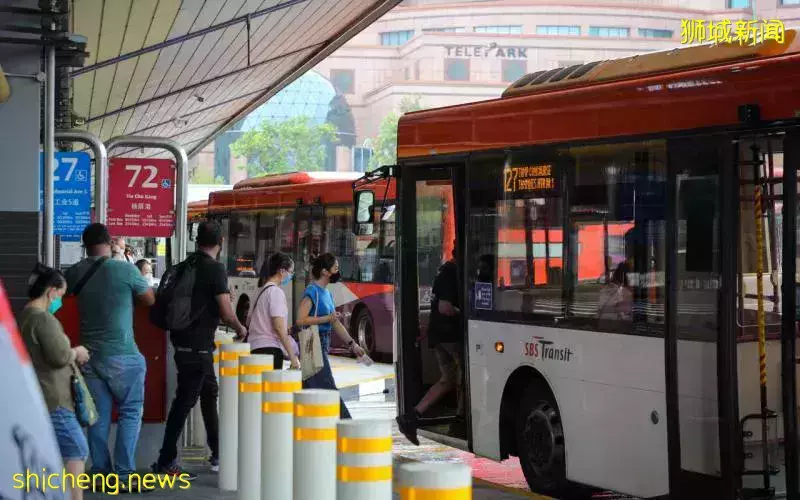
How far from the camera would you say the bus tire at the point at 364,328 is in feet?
76.8

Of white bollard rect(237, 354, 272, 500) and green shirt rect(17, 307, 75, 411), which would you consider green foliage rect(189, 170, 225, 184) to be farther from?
green shirt rect(17, 307, 75, 411)

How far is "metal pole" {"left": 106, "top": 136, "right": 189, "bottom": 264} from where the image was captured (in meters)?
12.8

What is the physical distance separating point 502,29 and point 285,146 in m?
29.6

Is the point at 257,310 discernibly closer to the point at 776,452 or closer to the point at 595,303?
the point at 595,303

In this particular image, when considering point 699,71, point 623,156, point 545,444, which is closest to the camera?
point 699,71

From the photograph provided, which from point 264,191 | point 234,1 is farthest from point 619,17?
point 234,1

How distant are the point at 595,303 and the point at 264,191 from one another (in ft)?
63.4

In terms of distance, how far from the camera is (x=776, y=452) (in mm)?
8062

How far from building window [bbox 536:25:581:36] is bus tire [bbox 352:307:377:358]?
375 feet

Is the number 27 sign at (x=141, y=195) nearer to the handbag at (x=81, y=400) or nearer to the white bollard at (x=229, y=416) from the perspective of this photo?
the white bollard at (x=229, y=416)

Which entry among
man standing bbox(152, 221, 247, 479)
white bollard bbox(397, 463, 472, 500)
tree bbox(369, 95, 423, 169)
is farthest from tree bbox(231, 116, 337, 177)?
white bollard bbox(397, 463, 472, 500)

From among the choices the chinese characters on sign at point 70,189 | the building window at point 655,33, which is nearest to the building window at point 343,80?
the building window at point 655,33

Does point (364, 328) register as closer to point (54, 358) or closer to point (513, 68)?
point (54, 358)

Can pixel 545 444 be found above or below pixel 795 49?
below
